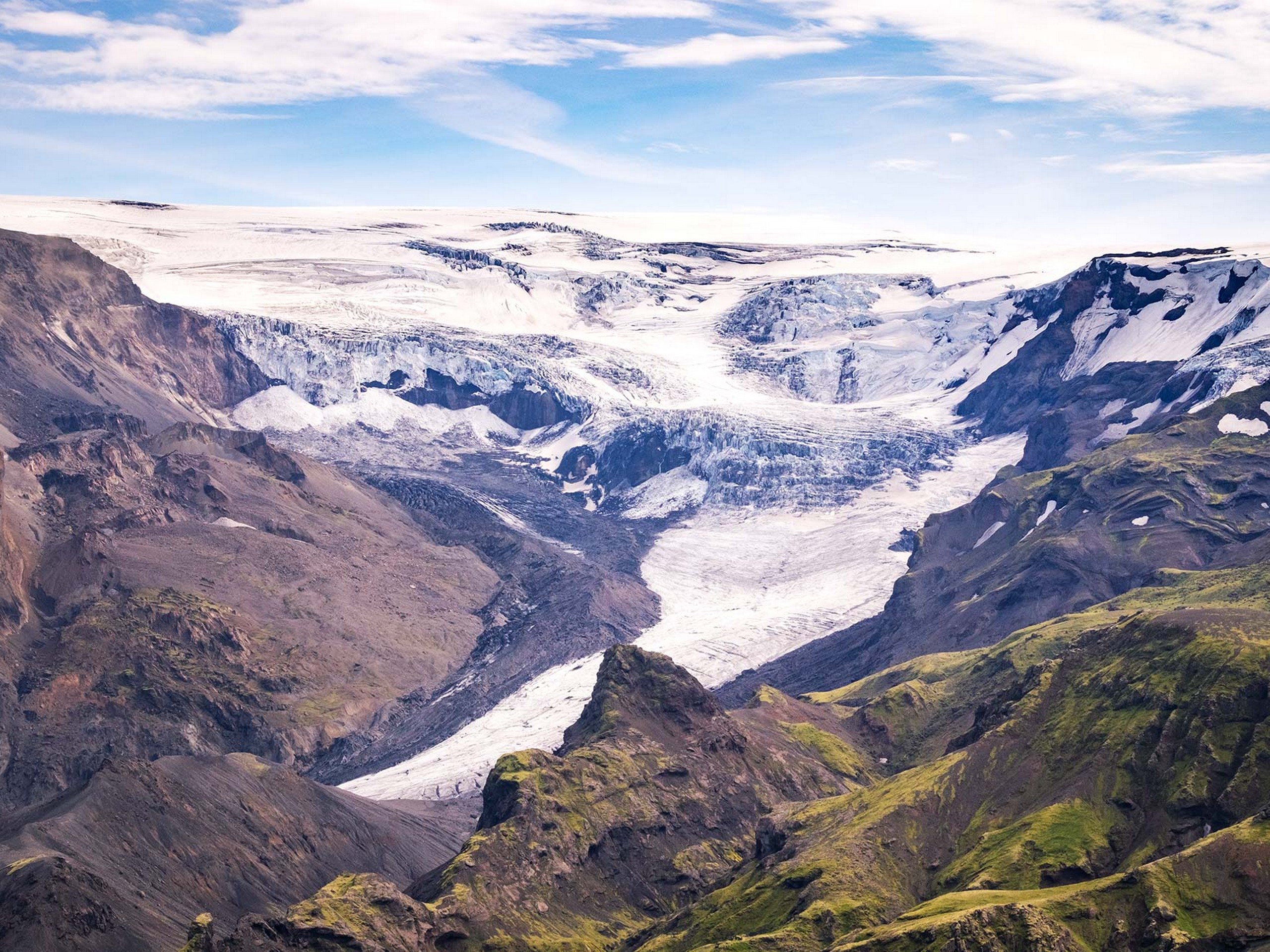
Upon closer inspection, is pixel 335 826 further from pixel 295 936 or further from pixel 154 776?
pixel 295 936

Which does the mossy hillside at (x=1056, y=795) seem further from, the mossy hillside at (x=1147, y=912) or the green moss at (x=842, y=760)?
the green moss at (x=842, y=760)

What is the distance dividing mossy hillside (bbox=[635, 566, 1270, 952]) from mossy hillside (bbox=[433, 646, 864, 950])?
565 inches

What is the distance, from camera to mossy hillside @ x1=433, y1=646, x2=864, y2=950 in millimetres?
155000

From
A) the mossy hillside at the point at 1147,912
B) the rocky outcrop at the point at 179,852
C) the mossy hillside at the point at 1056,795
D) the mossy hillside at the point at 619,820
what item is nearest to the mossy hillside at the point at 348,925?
the rocky outcrop at the point at 179,852

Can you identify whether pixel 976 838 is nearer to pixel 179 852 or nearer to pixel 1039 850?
pixel 1039 850

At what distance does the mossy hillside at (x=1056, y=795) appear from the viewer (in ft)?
441

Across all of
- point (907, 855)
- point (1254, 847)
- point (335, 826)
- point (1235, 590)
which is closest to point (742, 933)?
point (907, 855)

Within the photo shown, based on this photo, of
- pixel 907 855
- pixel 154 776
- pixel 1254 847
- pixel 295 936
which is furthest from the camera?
pixel 154 776

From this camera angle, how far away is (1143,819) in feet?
449

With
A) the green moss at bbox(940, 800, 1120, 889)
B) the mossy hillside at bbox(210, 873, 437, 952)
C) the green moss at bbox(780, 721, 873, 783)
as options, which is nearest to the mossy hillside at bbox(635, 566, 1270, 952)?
the green moss at bbox(940, 800, 1120, 889)

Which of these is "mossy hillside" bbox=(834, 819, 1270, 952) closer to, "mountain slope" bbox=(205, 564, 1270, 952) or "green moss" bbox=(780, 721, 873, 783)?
"mountain slope" bbox=(205, 564, 1270, 952)

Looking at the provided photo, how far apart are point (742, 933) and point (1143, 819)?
32.5 metres

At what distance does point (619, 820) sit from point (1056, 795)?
46.3m

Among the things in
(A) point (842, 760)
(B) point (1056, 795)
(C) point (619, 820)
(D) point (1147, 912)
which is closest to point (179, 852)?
(C) point (619, 820)
